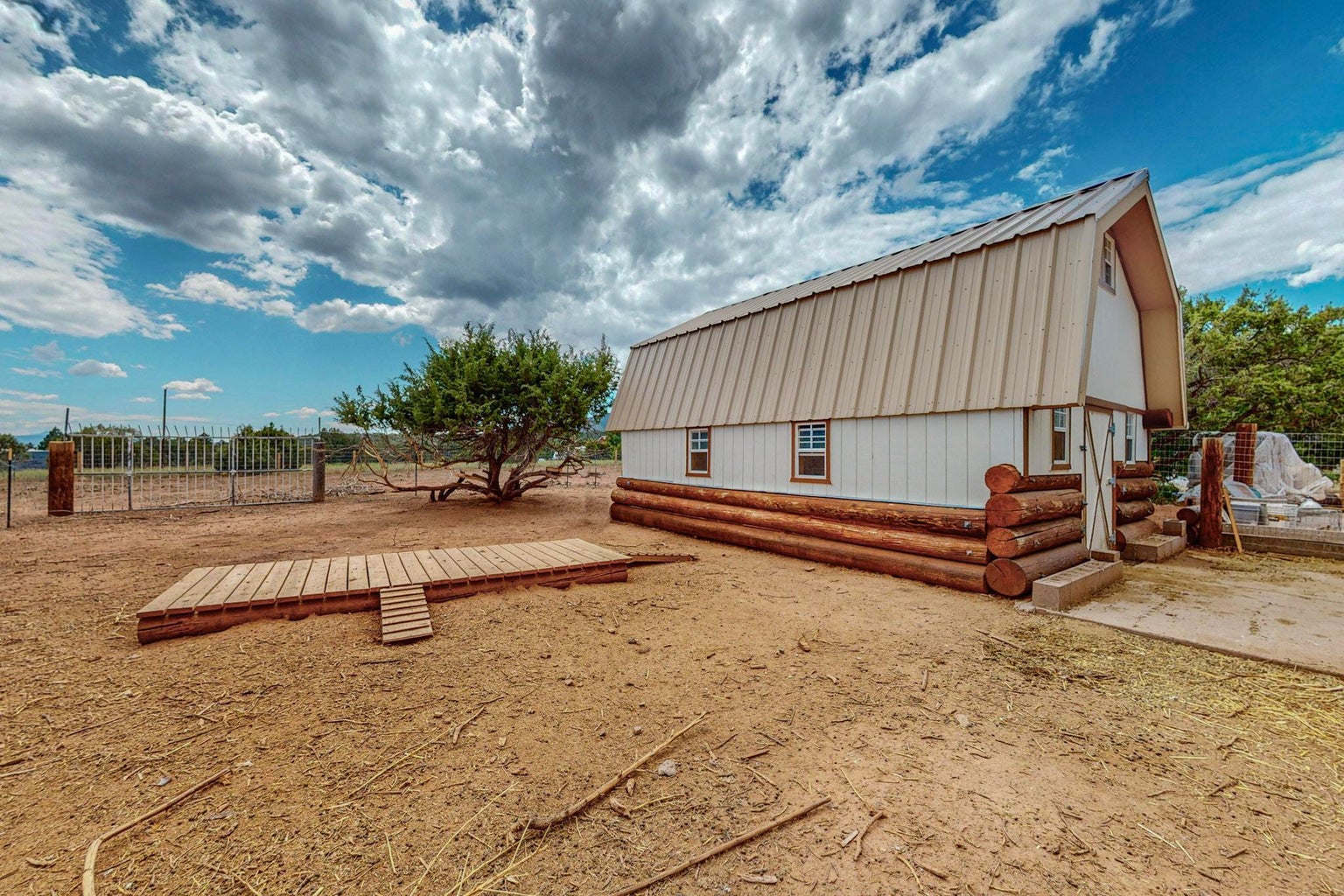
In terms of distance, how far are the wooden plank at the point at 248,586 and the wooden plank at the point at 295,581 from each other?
199 mm

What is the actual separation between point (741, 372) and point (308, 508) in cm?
1224

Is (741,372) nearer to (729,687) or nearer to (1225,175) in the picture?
(729,687)

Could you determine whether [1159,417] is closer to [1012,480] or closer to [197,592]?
[1012,480]

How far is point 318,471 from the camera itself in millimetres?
14281

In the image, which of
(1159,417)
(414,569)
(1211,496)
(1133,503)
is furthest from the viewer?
(1159,417)

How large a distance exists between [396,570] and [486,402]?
752 cm

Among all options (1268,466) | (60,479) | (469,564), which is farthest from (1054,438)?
(60,479)

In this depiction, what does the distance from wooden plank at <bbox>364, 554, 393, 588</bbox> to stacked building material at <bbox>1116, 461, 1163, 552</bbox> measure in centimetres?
1042

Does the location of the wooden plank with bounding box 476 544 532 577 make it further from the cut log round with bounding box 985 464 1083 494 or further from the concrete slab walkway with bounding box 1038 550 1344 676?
the concrete slab walkway with bounding box 1038 550 1344 676

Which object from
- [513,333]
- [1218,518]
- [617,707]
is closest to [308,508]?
[513,333]

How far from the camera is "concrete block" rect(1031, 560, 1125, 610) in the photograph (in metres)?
5.19

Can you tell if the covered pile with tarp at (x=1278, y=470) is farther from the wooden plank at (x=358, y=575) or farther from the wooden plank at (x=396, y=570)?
the wooden plank at (x=358, y=575)

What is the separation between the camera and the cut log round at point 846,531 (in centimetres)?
600

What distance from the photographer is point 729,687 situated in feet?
11.3
